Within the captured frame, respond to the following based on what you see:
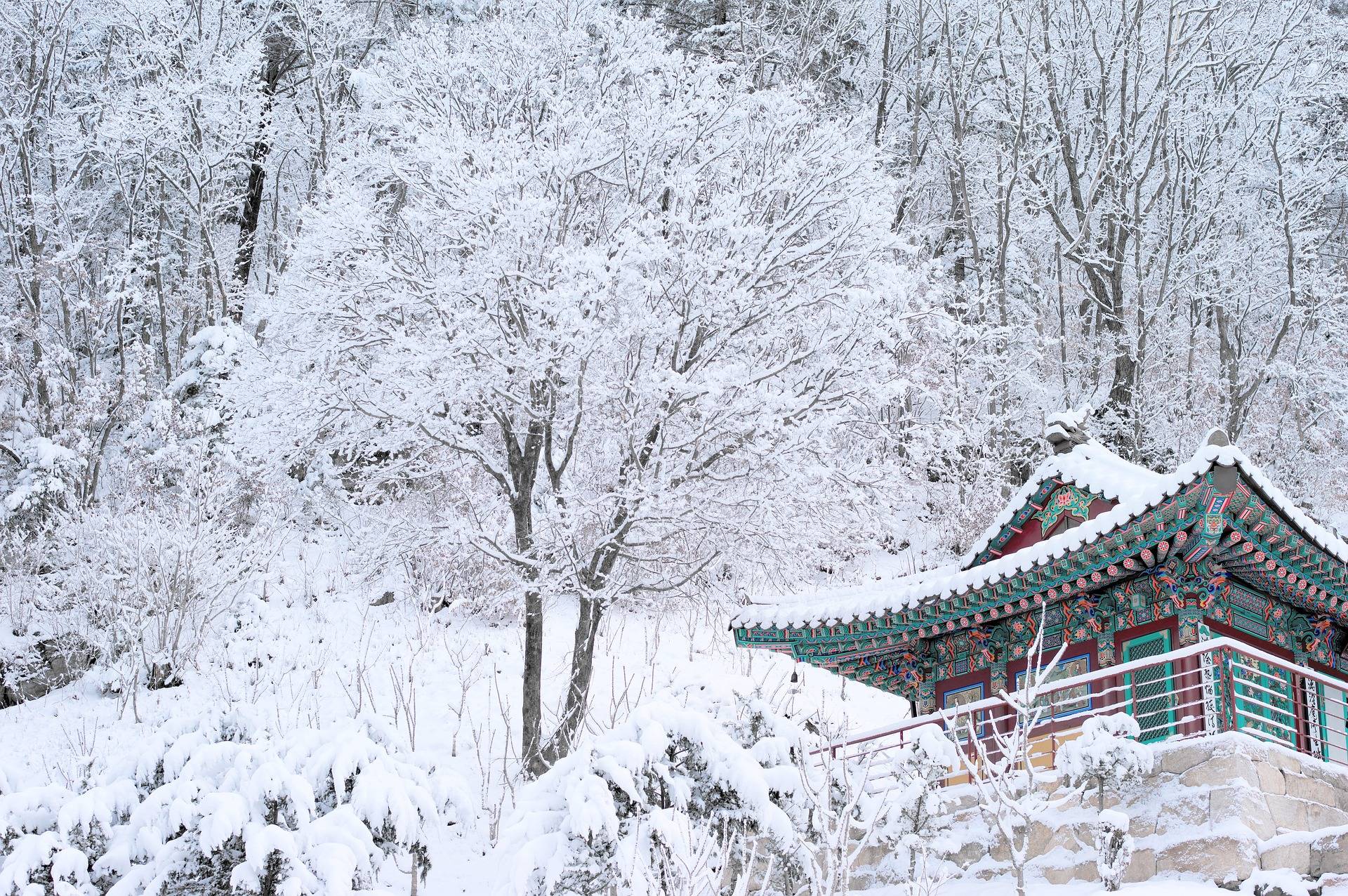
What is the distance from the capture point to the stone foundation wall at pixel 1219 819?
910cm

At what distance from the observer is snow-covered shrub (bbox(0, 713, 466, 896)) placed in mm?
8320

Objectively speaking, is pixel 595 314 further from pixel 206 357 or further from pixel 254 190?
pixel 254 190

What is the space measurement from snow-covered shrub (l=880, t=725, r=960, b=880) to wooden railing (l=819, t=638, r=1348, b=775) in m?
0.28

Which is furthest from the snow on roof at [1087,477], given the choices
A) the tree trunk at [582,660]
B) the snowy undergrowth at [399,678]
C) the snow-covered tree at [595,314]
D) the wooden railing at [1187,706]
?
the tree trunk at [582,660]

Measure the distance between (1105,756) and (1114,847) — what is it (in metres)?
0.70

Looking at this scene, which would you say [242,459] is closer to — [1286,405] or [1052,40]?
[1052,40]

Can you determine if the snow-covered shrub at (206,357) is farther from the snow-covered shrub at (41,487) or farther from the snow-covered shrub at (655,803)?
the snow-covered shrub at (655,803)

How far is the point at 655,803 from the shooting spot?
8.95m

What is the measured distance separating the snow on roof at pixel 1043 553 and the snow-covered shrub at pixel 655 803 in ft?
9.81

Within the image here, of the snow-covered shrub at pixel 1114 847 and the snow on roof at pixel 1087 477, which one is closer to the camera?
the snow-covered shrub at pixel 1114 847

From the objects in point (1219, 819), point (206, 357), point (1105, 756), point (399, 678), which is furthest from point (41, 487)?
point (1219, 819)

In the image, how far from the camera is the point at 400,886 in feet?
46.3

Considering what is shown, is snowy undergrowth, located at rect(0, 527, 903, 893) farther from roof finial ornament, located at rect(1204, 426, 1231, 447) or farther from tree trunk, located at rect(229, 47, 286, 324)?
tree trunk, located at rect(229, 47, 286, 324)

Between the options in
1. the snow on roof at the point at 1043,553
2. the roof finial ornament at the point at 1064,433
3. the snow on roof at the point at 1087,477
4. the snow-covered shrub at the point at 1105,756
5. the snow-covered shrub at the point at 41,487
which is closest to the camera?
the snow-covered shrub at the point at 1105,756
